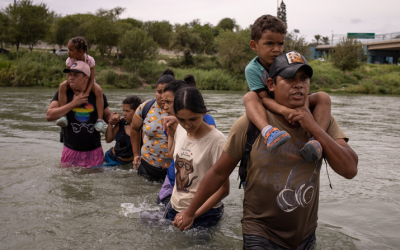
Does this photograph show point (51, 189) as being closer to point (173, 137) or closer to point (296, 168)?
point (173, 137)

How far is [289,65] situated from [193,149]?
4.35 ft

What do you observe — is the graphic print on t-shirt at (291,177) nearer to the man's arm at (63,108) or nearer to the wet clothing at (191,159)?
the wet clothing at (191,159)

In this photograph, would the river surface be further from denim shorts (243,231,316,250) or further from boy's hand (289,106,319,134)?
boy's hand (289,106,319,134)

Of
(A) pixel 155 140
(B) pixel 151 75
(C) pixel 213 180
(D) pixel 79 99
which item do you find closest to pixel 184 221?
(C) pixel 213 180

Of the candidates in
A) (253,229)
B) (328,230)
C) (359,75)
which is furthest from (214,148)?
(359,75)

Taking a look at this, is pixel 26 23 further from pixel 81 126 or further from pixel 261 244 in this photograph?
pixel 261 244

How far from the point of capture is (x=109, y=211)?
15.8 ft

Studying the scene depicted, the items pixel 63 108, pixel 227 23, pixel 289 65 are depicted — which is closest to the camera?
Answer: pixel 289 65

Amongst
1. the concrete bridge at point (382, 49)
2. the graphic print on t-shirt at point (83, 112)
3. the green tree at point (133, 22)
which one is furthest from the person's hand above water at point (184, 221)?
the green tree at point (133, 22)

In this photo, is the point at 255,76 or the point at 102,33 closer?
the point at 255,76

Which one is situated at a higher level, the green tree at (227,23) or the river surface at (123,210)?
the green tree at (227,23)

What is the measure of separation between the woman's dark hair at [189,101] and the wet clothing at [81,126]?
3.47 meters

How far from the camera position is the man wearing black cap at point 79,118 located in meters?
5.84

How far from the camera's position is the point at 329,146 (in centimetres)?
239
